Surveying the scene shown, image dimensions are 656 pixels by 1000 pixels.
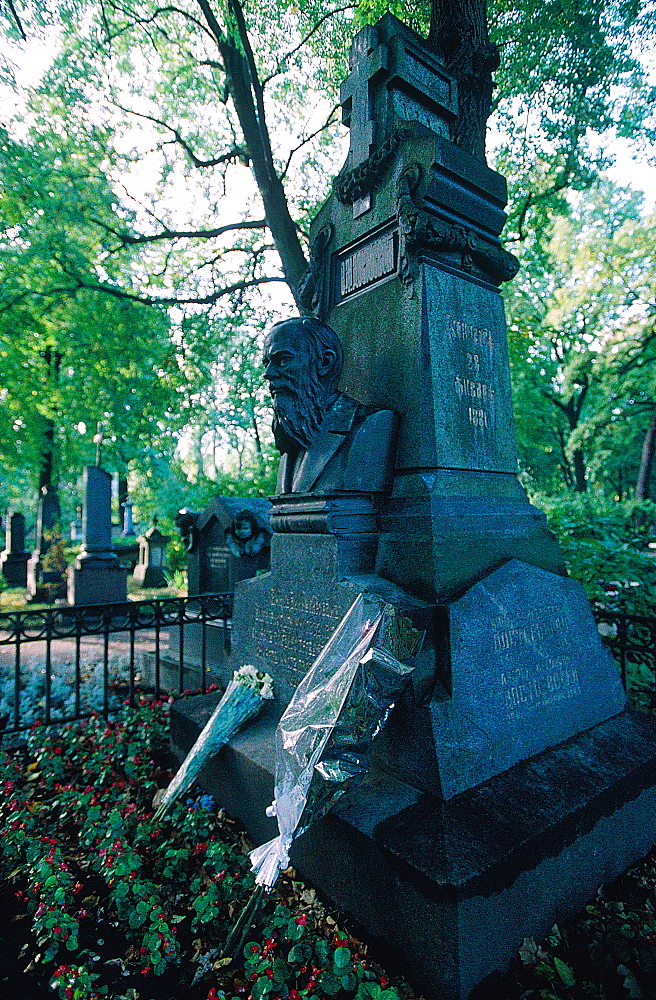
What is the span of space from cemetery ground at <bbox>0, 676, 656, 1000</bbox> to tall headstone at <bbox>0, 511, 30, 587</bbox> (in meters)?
17.4

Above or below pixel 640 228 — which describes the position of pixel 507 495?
below

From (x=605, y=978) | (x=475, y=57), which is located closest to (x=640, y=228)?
(x=475, y=57)

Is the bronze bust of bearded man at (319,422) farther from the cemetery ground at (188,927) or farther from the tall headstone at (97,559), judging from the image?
the tall headstone at (97,559)

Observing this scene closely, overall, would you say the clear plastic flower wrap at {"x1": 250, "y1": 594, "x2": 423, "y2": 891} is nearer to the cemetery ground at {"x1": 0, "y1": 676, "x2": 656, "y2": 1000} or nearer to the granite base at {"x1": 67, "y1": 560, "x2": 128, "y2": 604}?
the cemetery ground at {"x1": 0, "y1": 676, "x2": 656, "y2": 1000}

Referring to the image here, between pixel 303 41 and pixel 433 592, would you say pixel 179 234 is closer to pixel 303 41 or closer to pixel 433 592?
pixel 303 41

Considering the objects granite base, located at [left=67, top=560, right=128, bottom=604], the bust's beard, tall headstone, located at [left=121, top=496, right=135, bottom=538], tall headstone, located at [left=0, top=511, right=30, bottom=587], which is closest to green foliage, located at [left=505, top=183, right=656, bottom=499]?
the bust's beard

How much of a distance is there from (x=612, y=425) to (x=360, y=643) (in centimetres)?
2326

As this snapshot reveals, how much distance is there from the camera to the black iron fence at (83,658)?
471cm

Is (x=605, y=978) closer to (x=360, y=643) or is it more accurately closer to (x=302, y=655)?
(x=360, y=643)

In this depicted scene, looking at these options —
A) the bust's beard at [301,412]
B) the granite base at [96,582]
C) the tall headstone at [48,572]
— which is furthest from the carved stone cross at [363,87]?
the tall headstone at [48,572]

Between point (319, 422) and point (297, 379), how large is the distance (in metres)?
0.32

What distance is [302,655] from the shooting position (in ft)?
10.5

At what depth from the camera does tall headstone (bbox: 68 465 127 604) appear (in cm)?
1251

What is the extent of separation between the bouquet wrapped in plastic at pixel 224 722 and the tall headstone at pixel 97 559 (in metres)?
9.92
